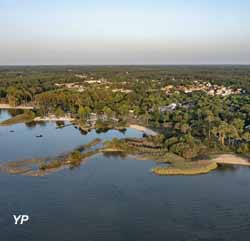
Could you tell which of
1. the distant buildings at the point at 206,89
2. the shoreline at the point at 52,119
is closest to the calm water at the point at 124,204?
the shoreline at the point at 52,119

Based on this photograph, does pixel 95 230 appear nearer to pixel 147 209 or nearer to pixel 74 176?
pixel 147 209

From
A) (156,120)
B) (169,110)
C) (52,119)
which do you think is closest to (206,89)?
(169,110)

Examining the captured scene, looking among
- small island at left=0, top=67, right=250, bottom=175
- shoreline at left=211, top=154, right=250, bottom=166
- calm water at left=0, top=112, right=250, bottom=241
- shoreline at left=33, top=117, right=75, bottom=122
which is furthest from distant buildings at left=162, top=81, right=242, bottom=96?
calm water at left=0, top=112, right=250, bottom=241

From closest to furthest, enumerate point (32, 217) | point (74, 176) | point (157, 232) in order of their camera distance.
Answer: point (157, 232) → point (32, 217) → point (74, 176)

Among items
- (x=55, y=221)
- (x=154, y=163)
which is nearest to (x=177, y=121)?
(x=154, y=163)

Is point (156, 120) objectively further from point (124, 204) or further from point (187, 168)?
point (124, 204)

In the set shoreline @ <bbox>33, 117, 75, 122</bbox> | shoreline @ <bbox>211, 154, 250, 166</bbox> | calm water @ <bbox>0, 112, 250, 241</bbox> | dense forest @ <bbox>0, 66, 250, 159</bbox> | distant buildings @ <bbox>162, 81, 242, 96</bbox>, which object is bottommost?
calm water @ <bbox>0, 112, 250, 241</bbox>

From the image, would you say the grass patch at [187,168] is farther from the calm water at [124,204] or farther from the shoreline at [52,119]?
the shoreline at [52,119]

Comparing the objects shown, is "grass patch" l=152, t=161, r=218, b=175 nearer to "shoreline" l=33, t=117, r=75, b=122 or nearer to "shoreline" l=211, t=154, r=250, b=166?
"shoreline" l=211, t=154, r=250, b=166
